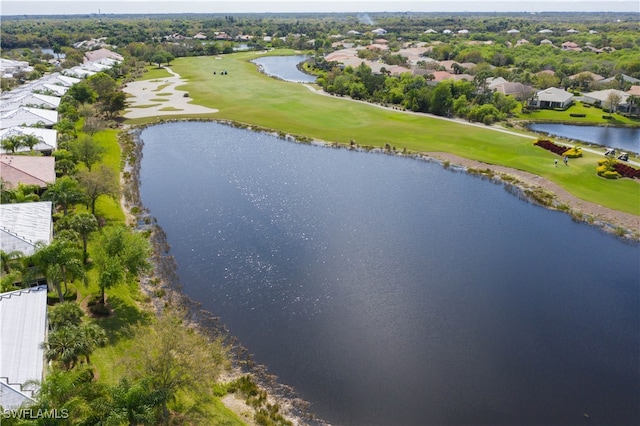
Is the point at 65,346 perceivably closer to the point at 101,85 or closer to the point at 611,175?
the point at 611,175

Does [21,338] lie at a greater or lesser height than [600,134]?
lesser

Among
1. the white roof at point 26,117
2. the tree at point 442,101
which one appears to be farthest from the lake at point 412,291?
the tree at point 442,101

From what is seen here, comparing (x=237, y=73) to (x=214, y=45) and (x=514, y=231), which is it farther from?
(x=514, y=231)

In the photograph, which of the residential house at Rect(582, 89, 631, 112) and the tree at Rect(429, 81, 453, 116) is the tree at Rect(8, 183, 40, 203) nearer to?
the tree at Rect(429, 81, 453, 116)

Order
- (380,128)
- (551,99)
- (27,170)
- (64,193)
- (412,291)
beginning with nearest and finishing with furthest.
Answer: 1. (412,291)
2. (64,193)
3. (27,170)
4. (380,128)
5. (551,99)

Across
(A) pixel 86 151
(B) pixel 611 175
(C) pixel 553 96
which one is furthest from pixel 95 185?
(C) pixel 553 96

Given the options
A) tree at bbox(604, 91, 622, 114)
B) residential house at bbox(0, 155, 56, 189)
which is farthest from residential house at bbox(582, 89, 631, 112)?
residential house at bbox(0, 155, 56, 189)
